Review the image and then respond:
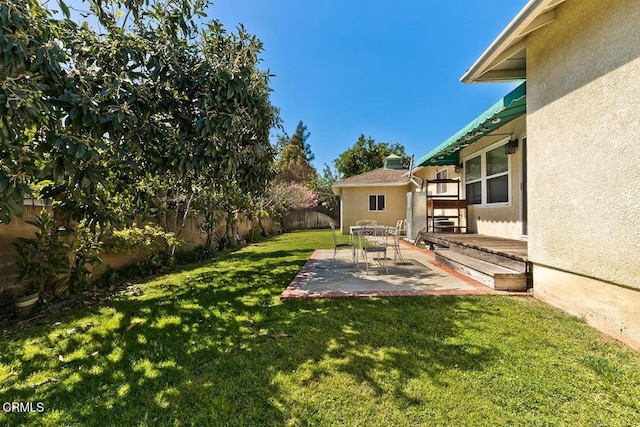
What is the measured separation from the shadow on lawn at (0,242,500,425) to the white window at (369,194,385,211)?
14727 millimetres

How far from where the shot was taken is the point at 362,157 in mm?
35656

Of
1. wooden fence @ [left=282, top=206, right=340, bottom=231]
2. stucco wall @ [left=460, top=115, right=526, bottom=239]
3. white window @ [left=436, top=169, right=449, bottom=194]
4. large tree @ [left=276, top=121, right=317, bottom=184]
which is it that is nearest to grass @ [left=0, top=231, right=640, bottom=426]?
stucco wall @ [left=460, top=115, right=526, bottom=239]

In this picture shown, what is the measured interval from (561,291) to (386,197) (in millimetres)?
15411

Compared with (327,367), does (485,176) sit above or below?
above

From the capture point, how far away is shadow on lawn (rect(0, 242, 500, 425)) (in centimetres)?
243

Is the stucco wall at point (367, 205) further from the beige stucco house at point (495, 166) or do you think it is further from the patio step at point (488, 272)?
the patio step at point (488, 272)

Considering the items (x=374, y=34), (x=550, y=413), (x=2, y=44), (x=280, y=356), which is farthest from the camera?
(x=374, y=34)

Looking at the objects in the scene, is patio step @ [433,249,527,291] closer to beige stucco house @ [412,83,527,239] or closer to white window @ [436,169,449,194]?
beige stucco house @ [412,83,527,239]

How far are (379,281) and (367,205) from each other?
13410mm

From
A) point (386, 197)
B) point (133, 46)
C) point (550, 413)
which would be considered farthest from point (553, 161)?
point (386, 197)

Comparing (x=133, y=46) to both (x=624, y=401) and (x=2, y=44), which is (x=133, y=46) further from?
(x=624, y=401)

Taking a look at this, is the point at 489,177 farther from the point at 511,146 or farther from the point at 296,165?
the point at 296,165

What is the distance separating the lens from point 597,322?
3.67 m

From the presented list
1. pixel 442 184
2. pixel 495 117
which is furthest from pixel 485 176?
pixel 442 184
